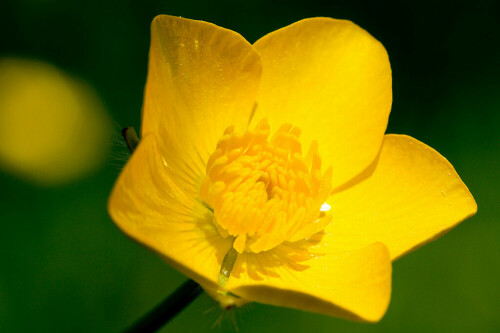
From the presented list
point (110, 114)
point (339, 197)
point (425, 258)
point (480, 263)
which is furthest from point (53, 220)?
point (480, 263)

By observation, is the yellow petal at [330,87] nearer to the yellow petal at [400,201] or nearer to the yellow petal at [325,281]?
the yellow petal at [400,201]

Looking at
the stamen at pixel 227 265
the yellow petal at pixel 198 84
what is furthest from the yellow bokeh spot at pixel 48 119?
the stamen at pixel 227 265

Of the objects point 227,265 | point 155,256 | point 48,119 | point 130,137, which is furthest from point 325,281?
point 48,119

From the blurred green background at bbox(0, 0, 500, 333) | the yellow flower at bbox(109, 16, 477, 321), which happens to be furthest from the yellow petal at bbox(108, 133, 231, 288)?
the blurred green background at bbox(0, 0, 500, 333)

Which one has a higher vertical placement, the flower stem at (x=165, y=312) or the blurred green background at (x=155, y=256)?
the flower stem at (x=165, y=312)

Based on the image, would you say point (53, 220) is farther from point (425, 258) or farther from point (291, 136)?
point (425, 258)

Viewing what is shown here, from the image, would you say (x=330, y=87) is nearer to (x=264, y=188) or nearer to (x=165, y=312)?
(x=264, y=188)
